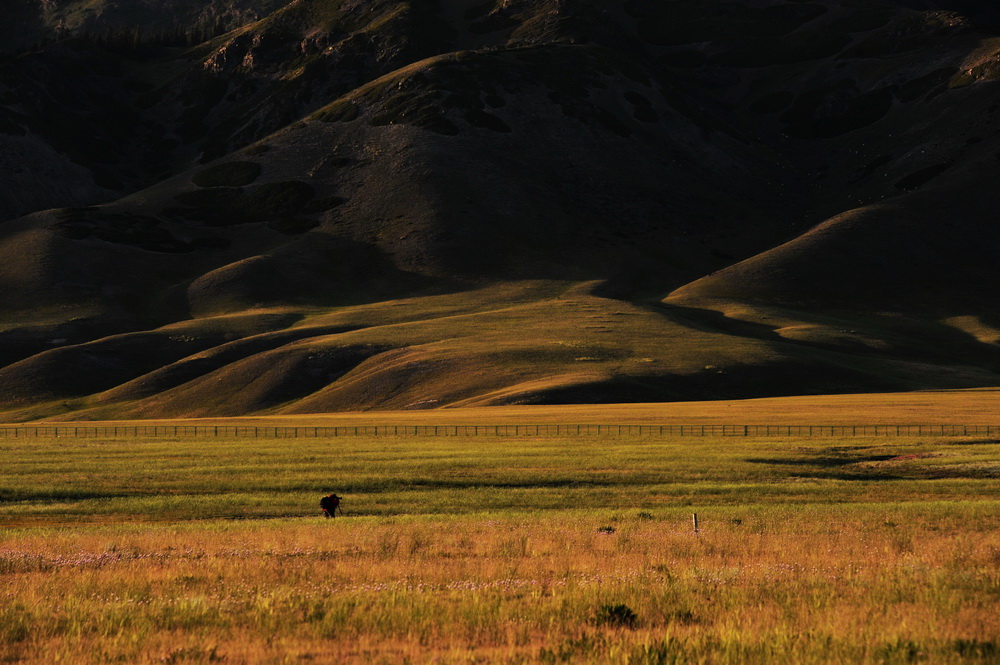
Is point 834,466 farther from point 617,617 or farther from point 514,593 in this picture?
point 617,617

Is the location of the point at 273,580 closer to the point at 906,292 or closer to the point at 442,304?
the point at 442,304

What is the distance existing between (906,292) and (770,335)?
5408 cm

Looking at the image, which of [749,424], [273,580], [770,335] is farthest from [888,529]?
[770,335]

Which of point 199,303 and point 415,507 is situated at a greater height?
point 199,303

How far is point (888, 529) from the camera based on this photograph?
26.0 m

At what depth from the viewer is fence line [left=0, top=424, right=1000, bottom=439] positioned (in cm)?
7238

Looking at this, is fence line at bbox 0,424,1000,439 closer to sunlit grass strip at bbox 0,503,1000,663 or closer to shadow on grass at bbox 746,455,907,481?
shadow on grass at bbox 746,455,907,481

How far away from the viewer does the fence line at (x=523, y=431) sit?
237 feet

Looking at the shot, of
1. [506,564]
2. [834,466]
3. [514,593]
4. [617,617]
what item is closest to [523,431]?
[834,466]

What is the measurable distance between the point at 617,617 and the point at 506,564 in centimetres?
660

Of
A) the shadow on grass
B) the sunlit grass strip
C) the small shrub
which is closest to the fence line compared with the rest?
the shadow on grass

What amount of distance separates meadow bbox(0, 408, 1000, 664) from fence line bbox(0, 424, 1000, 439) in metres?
24.7

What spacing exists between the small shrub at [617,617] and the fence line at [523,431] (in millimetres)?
59045

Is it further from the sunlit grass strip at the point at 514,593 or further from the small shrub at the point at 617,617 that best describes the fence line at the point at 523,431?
the small shrub at the point at 617,617
